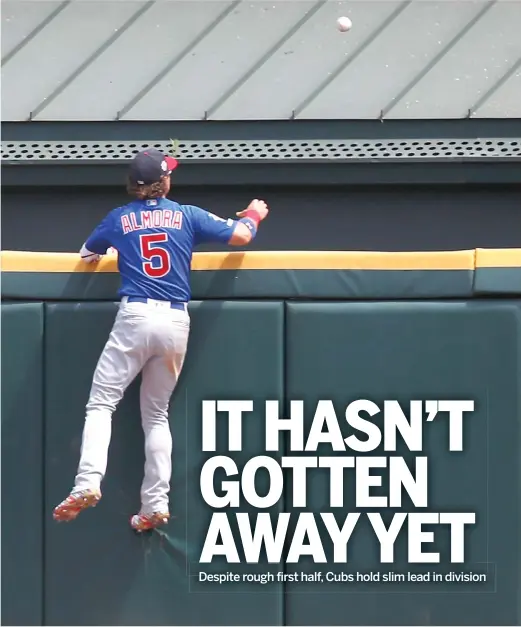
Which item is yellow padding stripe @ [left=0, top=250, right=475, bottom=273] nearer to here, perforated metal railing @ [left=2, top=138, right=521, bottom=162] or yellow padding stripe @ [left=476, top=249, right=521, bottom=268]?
yellow padding stripe @ [left=476, top=249, right=521, bottom=268]

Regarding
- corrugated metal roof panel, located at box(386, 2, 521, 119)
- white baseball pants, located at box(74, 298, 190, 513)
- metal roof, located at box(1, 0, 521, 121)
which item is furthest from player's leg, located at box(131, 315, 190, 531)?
corrugated metal roof panel, located at box(386, 2, 521, 119)

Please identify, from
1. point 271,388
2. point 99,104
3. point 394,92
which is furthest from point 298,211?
point 271,388

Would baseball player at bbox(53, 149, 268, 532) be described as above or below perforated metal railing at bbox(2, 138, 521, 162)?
below

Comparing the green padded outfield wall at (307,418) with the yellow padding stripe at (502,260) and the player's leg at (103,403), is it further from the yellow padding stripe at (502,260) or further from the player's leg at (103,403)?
the player's leg at (103,403)

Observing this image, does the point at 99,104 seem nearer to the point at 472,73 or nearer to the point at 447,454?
the point at 472,73

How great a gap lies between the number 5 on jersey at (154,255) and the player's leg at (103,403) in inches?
8.4

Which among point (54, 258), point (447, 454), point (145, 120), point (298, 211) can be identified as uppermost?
point (145, 120)

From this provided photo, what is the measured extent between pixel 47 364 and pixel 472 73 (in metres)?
3.97

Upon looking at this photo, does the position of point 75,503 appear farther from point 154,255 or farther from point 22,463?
point 154,255

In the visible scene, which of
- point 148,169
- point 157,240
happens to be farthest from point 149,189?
point 157,240

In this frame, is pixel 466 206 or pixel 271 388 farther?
pixel 466 206

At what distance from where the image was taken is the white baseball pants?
4973 millimetres

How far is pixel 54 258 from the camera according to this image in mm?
5273

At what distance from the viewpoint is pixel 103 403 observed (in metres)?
5.04
